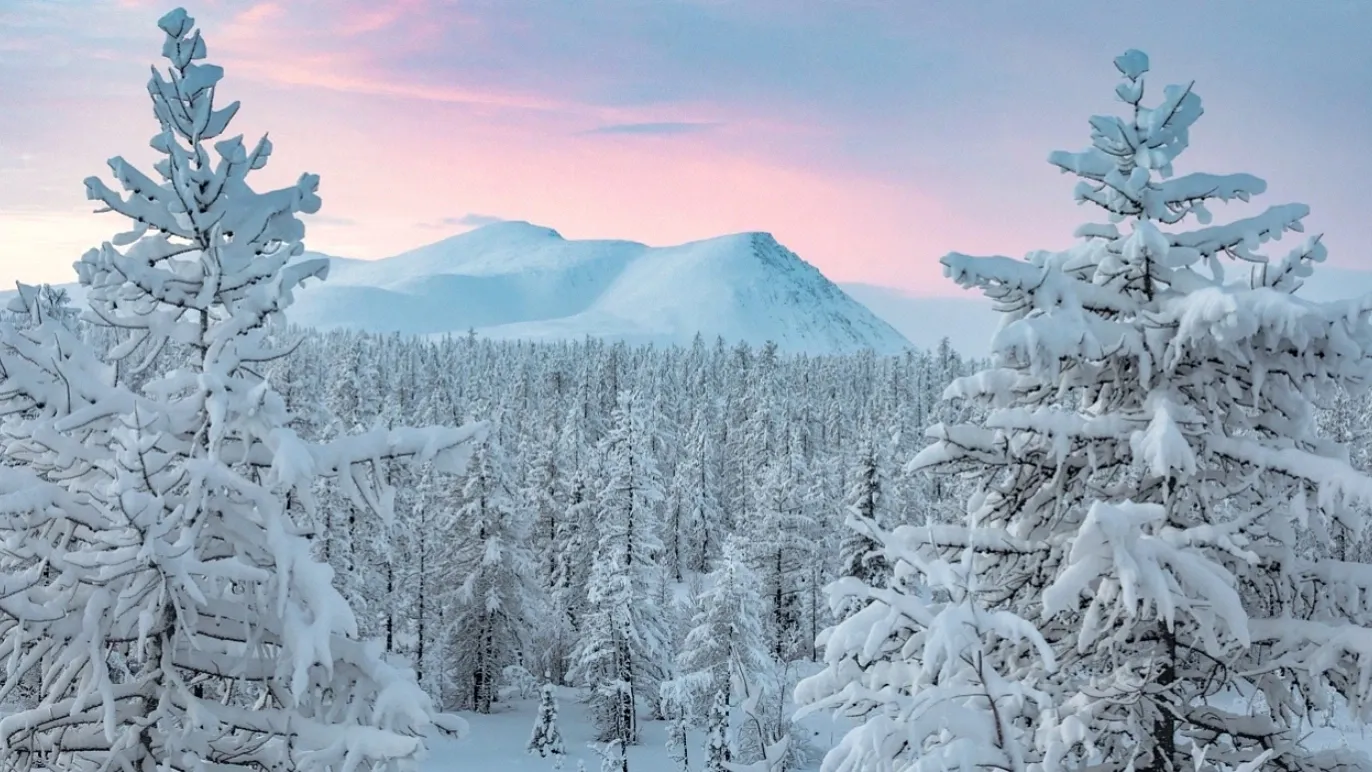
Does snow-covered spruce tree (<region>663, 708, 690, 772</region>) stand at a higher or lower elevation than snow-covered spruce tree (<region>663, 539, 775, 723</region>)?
lower

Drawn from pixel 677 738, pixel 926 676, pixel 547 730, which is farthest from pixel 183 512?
pixel 547 730

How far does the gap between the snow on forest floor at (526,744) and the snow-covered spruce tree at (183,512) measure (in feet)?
96.3

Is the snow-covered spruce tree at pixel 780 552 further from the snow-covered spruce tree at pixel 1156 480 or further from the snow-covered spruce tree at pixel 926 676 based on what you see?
the snow-covered spruce tree at pixel 926 676

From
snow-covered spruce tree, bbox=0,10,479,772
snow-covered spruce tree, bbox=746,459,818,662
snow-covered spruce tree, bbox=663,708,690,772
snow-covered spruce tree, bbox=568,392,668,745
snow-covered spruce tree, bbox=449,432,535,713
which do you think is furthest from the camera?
snow-covered spruce tree, bbox=746,459,818,662

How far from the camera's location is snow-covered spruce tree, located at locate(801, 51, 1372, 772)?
18.5 ft

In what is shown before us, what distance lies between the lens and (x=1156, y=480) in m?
6.56

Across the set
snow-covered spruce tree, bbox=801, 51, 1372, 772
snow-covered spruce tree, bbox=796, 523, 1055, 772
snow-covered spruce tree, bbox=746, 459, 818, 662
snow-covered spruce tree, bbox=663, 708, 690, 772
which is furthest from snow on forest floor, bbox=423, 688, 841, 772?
snow-covered spruce tree, bbox=796, 523, 1055, 772

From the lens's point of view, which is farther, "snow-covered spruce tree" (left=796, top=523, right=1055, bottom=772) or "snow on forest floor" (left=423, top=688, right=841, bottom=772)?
"snow on forest floor" (left=423, top=688, right=841, bottom=772)

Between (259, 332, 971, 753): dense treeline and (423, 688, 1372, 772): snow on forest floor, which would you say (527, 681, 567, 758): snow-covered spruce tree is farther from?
(259, 332, 971, 753): dense treeline

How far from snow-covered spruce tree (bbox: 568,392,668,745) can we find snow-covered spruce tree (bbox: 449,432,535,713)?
12.4 feet

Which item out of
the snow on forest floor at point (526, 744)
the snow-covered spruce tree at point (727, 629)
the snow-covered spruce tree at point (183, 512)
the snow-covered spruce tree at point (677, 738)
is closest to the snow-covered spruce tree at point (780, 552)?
the snow on forest floor at point (526, 744)

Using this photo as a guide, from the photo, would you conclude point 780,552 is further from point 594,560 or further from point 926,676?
point 926,676

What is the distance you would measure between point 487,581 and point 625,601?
23.9 ft

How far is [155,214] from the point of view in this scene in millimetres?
6641
